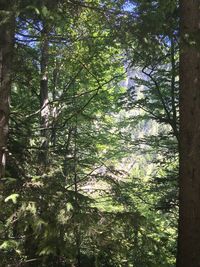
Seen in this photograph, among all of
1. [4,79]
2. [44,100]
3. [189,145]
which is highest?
[44,100]

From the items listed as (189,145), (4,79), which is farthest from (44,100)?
(189,145)

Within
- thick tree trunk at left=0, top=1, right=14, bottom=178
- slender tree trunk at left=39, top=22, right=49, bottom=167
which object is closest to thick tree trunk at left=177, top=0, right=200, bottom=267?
slender tree trunk at left=39, top=22, right=49, bottom=167

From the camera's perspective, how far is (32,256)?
5566 mm

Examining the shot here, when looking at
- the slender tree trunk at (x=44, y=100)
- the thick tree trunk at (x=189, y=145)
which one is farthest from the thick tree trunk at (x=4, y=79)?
the thick tree trunk at (x=189, y=145)

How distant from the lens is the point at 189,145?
573cm

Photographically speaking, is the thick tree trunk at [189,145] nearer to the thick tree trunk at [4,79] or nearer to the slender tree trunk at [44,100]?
the slender tree trunk at [44,100]

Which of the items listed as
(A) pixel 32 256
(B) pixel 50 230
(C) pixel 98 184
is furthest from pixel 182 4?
(A) pixel 32 256

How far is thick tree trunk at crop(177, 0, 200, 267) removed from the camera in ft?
18.2

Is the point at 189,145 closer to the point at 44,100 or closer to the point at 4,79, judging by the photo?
the point at 4,79

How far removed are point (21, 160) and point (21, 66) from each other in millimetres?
1638

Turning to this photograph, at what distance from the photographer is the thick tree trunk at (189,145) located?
556 centimetres

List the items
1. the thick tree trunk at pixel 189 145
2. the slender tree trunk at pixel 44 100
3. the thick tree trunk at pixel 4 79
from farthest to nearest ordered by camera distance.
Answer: the slender tree trunk at pixel 44 100 → the thick tree trunk at pixel 189 145 → the thick tree trunk at pixel 4 79

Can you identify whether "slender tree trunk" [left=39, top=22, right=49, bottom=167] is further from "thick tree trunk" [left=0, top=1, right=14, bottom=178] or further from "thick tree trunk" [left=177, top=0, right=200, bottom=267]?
"thick tree trunk" [left=177, top=0, right=200, bottom=267]

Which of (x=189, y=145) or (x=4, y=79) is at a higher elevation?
(x=4, y=79)
